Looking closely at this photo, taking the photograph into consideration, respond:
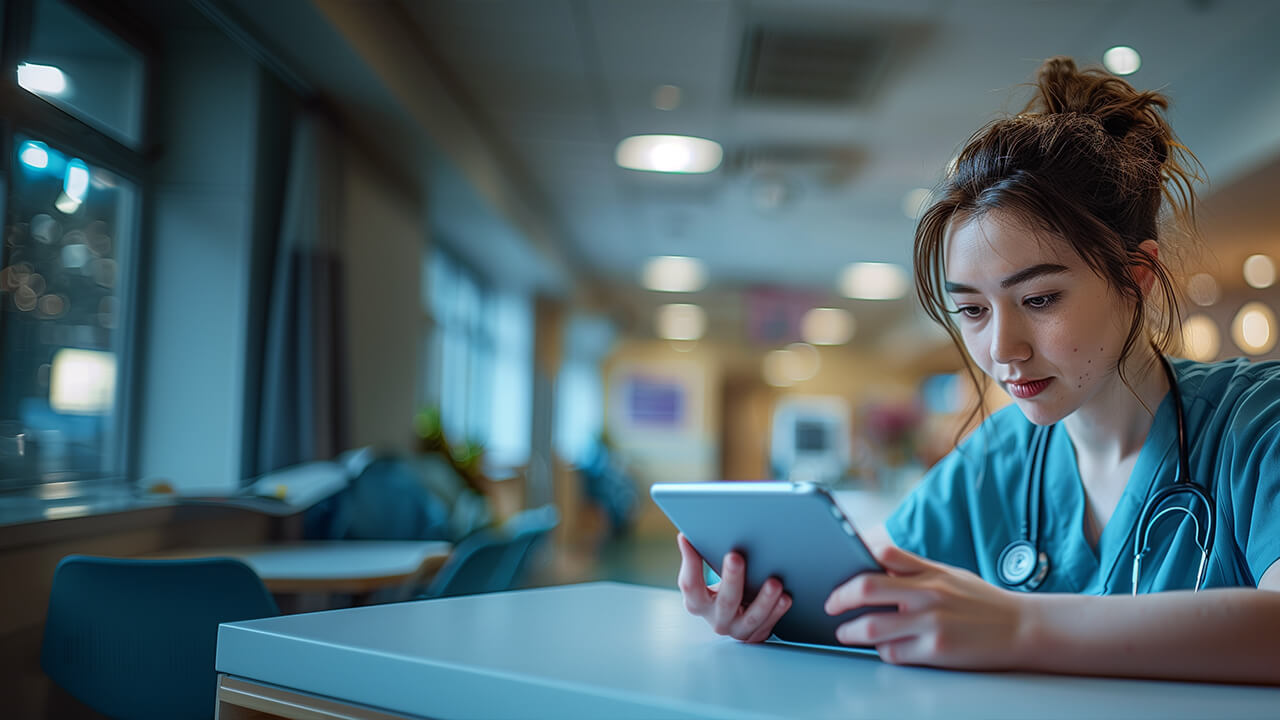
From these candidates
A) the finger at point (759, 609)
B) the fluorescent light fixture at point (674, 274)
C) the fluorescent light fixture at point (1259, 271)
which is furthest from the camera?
the fluorescent light fixture at point (674, 274)

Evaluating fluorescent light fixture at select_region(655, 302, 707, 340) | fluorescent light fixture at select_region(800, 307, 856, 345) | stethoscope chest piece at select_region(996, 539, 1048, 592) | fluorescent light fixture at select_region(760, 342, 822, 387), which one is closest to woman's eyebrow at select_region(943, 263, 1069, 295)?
stethoscope chest piece at select_region(996, 539, 1048, 592)

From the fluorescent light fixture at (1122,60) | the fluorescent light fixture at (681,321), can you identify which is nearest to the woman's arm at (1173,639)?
the fluorescent light fixture at (1122,60)

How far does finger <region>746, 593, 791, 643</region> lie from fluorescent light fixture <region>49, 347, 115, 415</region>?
2.37 metres

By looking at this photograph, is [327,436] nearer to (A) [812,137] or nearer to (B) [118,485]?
(B) [118,485]

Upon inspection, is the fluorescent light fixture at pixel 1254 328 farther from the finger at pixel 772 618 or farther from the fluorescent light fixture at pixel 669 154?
the finger at pixel 772 618

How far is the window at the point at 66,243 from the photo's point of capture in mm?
2246

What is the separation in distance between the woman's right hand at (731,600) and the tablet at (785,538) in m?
0.01

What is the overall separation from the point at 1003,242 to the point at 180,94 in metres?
3.07

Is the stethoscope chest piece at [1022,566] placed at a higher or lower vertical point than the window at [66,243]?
lower

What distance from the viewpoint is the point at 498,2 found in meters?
3.33

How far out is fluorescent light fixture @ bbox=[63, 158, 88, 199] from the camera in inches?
99.1

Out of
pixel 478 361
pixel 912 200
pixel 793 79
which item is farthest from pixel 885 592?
pixel 478 361

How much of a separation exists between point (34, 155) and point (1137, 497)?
270 cm

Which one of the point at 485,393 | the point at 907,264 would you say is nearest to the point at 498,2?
the point at 485,393
